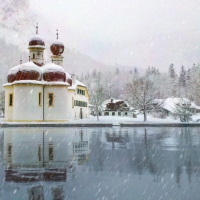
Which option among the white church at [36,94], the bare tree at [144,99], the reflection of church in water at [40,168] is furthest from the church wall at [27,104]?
the reflection of church in water at [40,168]

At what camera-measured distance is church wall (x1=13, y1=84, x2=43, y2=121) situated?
41781 millimetres

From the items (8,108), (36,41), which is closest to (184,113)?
(36,41)

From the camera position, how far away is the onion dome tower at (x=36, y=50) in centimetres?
4816

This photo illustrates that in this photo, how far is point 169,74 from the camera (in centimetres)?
14538

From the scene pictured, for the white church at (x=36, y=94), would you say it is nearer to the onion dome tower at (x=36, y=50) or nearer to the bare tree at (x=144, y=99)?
the onion dome tower at (x=36, y=50)

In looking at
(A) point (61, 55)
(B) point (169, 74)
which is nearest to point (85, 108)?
(A) point (61, 55)

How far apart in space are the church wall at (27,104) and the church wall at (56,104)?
1.02 meters

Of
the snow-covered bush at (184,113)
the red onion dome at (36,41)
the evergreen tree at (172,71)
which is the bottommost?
the snow-covered bush at (184,113)

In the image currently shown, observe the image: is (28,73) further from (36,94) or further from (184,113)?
(184,113)

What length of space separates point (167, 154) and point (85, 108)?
50.4m

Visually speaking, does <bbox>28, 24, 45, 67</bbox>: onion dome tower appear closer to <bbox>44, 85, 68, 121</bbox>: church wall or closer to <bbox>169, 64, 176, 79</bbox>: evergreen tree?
<bbox>44, 85, 68, 121</bbox>: church wall

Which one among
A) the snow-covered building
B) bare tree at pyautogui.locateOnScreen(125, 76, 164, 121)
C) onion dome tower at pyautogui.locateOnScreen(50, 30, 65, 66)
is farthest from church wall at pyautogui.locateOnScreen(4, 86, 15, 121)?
the snow-covered building

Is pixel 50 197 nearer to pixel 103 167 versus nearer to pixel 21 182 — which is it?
pixel 21 182

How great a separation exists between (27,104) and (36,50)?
10540mm
